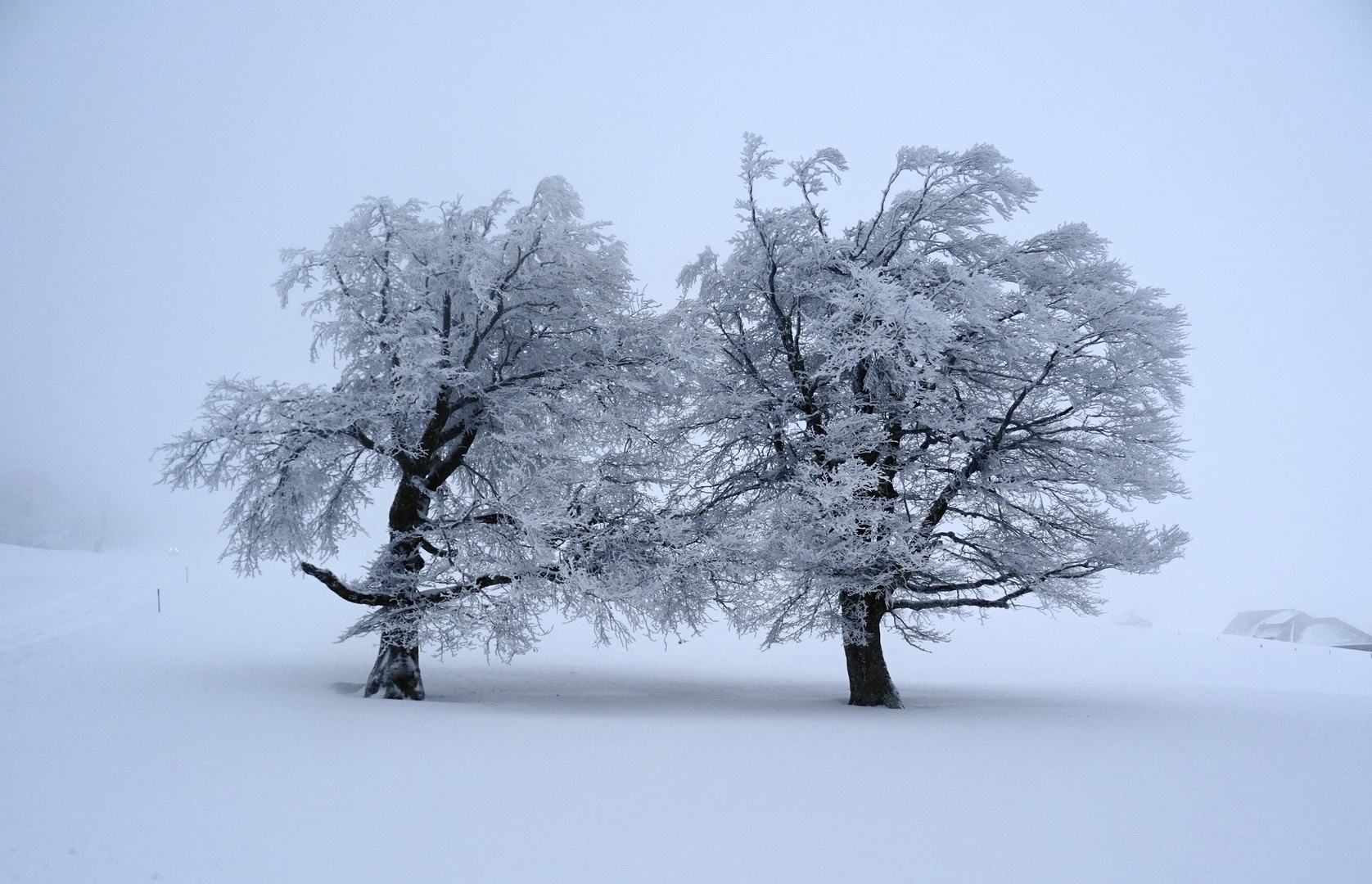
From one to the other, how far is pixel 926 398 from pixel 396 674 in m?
8.70

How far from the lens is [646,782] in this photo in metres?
6.94

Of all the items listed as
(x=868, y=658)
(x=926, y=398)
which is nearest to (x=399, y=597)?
(x=868, y=658)

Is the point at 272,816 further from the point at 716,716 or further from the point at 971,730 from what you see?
the point at 971,730

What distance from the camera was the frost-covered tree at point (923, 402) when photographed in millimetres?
11719

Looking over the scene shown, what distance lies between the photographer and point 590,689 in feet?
47.0

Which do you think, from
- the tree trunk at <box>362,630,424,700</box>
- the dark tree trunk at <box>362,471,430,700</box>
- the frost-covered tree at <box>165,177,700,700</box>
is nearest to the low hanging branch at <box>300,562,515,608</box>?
the frost-covered tree at <box>165,177,700,700</box>

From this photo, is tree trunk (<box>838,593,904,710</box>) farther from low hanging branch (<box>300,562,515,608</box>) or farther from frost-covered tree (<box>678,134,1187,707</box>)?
low hanging branch (<box>300,562,515,608</box>)

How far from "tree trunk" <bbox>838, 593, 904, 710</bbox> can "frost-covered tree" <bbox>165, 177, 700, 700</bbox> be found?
2.54 m

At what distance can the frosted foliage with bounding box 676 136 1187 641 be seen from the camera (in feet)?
38.4

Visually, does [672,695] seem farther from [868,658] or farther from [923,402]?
[923,402]

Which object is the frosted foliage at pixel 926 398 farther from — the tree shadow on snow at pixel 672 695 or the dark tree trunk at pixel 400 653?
the dark tree trunk at pixel 400 653

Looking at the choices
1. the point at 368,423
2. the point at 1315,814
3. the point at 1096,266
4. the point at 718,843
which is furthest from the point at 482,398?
the point at 1315,814

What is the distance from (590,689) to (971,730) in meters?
6.65

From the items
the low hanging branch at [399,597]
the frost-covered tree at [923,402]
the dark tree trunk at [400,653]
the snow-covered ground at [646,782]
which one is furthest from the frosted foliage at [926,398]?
the dark tree trunk at [400,653]
